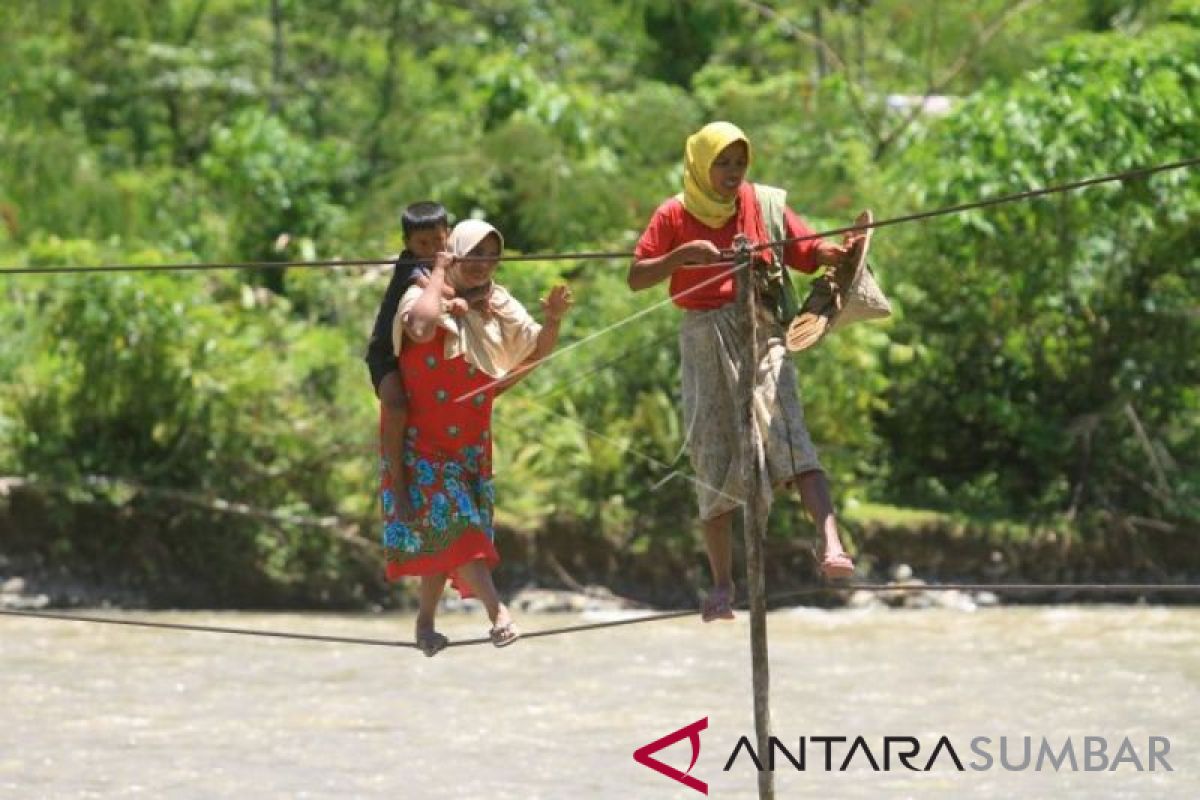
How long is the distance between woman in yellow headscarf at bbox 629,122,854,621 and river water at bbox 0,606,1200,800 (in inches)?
99.7

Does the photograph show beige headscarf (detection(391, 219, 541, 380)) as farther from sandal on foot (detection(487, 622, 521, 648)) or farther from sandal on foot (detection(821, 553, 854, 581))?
sandal on foot (detection(821, 553, 854, 581))

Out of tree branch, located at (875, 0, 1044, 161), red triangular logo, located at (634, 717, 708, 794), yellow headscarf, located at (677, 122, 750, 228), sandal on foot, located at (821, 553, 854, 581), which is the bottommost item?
red triangular logo, located at (634, 717, 708, 794)

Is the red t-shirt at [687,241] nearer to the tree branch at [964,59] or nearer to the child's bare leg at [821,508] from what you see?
the child's bare leg at [821,508]

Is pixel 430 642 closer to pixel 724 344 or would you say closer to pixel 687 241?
pixel 724 344

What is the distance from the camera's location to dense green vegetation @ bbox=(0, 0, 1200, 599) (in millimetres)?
9102

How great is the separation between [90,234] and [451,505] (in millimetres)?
7491

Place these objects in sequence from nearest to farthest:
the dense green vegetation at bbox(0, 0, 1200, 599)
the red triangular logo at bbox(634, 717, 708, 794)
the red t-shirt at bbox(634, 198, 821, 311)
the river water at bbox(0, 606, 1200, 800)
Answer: the red t-shirt at bbox(634, 198, 821, 311)
the red triangular logo at bbox(634, 717, 708, 794)
the river water at bbox(0, 606, 1200, 800)
the dense green vegetation at bbox(0, 0, 1200, 599)

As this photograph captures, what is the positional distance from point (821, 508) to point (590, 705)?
12.3 feet

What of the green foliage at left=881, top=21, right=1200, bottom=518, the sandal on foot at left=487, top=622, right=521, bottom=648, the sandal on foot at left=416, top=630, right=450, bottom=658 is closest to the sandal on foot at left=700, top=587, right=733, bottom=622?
the sandal on foot at left=487, top=622, right=521, bottom=648

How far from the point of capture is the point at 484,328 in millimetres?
4207

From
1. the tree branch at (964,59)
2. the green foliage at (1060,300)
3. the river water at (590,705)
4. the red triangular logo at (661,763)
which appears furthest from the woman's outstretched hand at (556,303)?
the tree branch at (964,59)

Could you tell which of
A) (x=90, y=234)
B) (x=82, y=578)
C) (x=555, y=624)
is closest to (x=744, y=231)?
(x=555, y=624)

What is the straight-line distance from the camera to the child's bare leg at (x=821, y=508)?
4.01 metres

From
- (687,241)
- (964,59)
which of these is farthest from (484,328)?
(964,59)
